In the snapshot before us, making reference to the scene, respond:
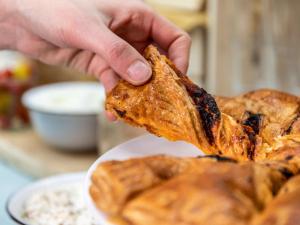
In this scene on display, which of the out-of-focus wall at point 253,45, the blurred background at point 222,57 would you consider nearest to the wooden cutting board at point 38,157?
the blurred background at point 222,57

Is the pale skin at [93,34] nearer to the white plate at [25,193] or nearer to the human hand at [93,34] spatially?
the human hand at [93,34]

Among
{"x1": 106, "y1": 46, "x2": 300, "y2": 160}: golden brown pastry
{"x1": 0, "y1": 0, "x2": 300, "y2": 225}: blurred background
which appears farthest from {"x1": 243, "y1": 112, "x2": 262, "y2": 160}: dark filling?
{"x1": 0, "y1": 0, "x2": 300, "y2": 225}: blurred background

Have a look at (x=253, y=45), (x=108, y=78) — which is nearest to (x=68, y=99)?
(x=253, y=45)

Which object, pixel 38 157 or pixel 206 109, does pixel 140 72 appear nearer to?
pixel 206 109

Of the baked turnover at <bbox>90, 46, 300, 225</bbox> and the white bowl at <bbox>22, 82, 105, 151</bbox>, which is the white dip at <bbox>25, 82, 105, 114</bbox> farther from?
the baked turnover at <bbox>90, 46, 300, 225</bbox>

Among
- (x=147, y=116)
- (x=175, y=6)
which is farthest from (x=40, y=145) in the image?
(x=147, y=116)

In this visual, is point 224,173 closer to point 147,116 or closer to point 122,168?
point 122,168

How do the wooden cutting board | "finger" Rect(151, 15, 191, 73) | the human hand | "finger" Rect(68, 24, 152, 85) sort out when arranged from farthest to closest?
the wooden cutting board < "finger" Rect(151, 15, 191, 73) < the human hand < "finger" Rect(68, 24, 152, 85)
